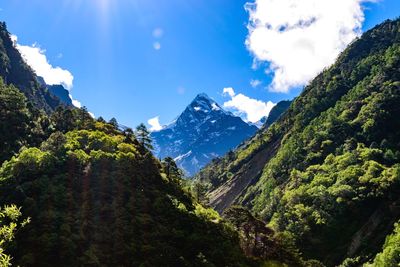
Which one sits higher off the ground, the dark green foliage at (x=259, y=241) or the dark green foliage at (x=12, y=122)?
the dark green foliage at (x=12, y=122)

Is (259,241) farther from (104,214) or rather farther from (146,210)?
(104,214)

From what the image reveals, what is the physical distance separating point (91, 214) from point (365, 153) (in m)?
125

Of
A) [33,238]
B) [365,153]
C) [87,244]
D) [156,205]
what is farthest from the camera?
[365,153]

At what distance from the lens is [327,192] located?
156m

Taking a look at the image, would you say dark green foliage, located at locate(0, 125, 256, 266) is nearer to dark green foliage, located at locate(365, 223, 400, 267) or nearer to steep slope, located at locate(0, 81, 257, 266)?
steep slope, located at locate(0, 81, 257, 266)

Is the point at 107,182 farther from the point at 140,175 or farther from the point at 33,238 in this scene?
the point at 33,238

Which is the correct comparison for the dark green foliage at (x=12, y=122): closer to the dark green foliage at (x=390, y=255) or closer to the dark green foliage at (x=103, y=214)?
the dark green foliage at (x=103, y=214)

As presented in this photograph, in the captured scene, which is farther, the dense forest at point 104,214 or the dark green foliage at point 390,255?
the dark green foliage at point 390,255

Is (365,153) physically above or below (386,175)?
above

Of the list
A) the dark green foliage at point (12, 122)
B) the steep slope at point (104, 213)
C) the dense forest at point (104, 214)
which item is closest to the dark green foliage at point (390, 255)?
the dense forest at point (104, 214)

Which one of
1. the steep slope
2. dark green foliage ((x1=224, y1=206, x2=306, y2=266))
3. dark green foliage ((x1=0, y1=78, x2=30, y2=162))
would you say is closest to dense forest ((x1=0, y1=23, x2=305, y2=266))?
the steep slope

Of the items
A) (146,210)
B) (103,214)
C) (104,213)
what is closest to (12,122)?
(104,213)

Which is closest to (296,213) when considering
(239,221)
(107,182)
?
(239,221)

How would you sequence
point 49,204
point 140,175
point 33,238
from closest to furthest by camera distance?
point 33,238
point 49,204
point 140,175
